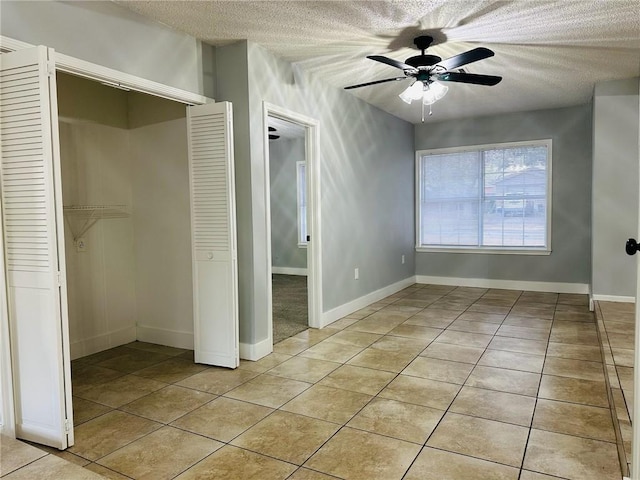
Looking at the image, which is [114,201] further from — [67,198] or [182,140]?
[182,140]

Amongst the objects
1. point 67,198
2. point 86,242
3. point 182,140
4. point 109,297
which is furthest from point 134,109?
point 109,297

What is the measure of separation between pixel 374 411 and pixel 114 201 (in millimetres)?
2846

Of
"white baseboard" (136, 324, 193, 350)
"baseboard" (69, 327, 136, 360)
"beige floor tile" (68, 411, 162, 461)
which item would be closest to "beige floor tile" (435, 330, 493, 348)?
"white baseboard" (136, 324, 193, 350)

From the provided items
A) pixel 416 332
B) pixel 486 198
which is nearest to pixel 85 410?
pixel 416 332

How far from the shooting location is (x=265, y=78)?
3.63m

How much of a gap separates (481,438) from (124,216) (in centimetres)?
335

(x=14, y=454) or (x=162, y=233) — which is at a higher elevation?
(x=162, y=233)

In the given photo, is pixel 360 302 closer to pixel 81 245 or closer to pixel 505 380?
pixel 505 380

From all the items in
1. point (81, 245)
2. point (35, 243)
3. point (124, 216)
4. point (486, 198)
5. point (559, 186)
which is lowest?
Result: point (81, 245)

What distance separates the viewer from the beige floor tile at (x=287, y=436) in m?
2.20

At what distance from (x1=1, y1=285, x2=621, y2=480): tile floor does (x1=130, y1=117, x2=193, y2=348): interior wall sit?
263mm

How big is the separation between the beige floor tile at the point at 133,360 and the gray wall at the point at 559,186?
4655mm

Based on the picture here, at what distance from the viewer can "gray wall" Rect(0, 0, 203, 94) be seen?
7.59ft

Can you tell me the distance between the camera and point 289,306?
18.2 feet
